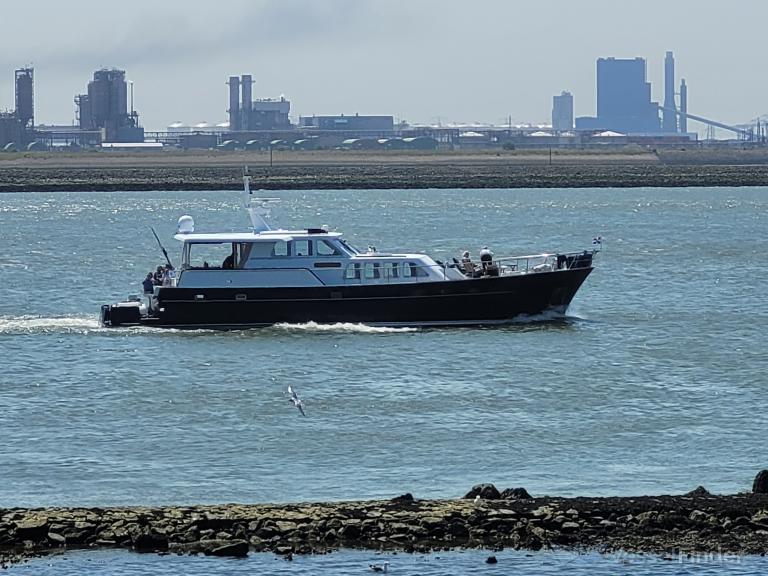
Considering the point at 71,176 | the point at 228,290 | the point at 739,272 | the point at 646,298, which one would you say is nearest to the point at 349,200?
the point at 71,176

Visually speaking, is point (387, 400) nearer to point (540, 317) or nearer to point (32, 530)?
point (540, 317)

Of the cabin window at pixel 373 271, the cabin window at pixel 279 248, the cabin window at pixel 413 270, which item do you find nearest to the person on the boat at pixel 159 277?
the cabin window at pixel 279 248

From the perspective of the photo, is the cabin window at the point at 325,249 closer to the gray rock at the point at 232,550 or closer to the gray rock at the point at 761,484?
the gray rock at the point at 761,484

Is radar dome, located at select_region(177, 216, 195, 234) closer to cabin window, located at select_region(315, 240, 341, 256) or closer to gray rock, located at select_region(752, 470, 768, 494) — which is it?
cabin window, located at select_region(315, 240, 341, 256)

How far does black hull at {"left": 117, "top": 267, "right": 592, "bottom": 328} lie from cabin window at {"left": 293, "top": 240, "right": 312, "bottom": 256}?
0.91m

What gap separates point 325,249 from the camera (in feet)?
146

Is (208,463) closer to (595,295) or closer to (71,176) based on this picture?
(595,295)

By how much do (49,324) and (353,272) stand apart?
852 cm

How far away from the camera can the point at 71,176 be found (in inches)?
6407

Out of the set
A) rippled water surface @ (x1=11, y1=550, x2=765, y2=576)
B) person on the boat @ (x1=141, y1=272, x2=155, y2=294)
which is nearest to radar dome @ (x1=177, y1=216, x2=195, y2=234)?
person on the boat @ (x1=141, y1=272, x2=155, y2=294)

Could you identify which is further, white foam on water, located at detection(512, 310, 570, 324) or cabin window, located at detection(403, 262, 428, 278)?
white foam on water, located at detection(512, 310, 570, 324)

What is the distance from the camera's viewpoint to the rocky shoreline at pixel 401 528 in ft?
68.7

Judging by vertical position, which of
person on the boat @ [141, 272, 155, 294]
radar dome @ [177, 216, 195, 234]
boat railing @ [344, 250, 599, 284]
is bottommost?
person on the boat @ [141, 272, 155, 294]

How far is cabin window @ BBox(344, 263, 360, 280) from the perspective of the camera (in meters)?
44.5
